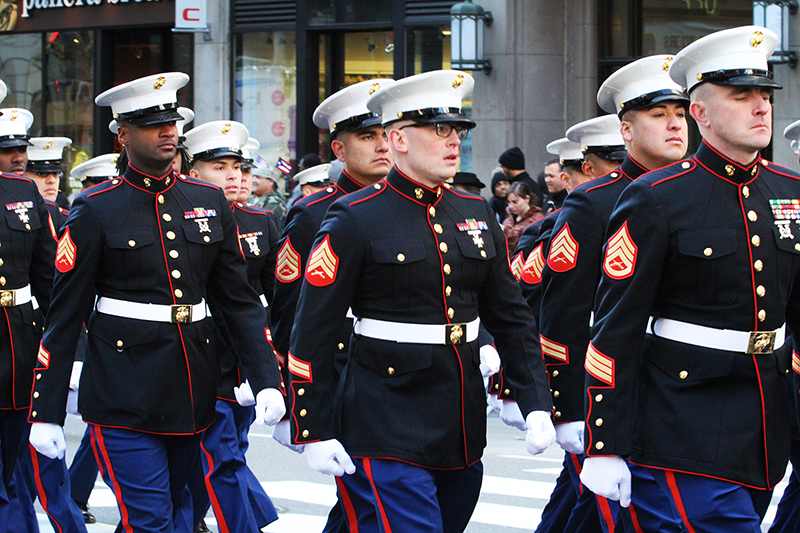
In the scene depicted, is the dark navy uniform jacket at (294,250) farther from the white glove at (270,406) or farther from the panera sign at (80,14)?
the panera sign at (80,14)

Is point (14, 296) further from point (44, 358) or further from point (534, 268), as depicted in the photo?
point (534, 268)

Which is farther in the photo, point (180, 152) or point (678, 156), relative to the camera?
point (180, 152)

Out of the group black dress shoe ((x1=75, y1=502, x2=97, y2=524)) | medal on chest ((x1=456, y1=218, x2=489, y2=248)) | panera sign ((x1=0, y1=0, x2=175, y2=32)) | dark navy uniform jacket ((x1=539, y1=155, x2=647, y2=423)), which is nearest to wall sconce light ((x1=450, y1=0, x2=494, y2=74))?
panera sign ((x1=0, y1=0, x2=175, y2=32))

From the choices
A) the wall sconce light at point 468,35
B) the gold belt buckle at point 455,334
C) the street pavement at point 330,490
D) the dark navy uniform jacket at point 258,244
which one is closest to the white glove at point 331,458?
the gold belt buckle at point 455,334

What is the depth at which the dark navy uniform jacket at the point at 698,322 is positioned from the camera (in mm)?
3861

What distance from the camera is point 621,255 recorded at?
13.0 ft

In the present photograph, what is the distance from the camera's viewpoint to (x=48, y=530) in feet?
23.4

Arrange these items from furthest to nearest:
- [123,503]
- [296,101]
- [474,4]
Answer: [296,101] → [474,4] → [123,503]

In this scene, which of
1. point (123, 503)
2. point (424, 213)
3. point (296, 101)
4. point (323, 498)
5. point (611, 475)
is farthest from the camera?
point (296, 101)

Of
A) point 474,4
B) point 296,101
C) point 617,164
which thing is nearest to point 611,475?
point 617,164

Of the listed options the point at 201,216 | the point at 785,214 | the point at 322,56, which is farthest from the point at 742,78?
the point at 322,56

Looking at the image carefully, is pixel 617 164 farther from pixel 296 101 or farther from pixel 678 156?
pixel 296 101

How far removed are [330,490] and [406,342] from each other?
3.77 metres

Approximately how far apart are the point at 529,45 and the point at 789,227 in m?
11.4
